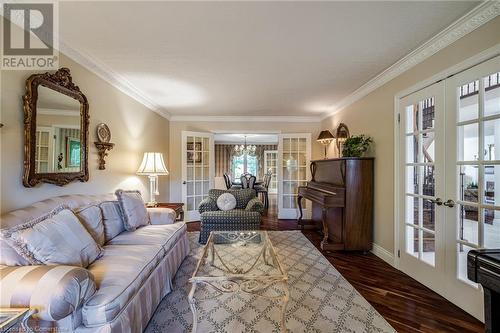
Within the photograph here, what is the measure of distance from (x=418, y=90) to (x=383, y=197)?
1391 mm

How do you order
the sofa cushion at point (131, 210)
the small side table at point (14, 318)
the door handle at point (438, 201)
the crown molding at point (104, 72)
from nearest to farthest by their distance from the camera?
the small side table at point (14, 318) < the door handle at point (438, 201) < the crown molding at point (104, 72) < the sofa cushion at point (131, 210)

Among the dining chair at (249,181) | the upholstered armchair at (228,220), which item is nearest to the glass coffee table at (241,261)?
the upholstered armchair at (228,220)

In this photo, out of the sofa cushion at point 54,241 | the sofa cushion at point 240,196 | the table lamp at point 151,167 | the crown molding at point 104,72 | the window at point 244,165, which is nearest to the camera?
the sofa cushion at point 54,241

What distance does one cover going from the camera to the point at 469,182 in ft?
6.40

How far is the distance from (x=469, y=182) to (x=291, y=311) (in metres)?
1.91

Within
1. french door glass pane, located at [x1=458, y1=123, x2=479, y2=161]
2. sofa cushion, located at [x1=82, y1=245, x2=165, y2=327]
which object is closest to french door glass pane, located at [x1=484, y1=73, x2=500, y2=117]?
french door glass pane, located at [x1=458, y1=123, x2=479, y2=161]

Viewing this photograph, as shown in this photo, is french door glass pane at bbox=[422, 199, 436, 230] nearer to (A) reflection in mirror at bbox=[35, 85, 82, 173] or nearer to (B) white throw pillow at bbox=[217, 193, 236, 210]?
(B) white throw pillow at bbox=[217, 193, 236, 210]

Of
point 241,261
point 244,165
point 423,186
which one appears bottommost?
point 241,261

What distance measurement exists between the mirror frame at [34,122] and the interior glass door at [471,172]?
12.0 ft

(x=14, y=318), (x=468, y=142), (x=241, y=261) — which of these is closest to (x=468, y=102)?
(x=468, y=142)

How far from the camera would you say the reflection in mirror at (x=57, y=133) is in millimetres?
1944

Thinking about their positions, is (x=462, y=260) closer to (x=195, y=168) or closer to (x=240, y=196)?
(x=240, y=196)

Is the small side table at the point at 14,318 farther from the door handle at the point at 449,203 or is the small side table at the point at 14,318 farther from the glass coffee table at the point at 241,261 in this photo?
the door handle at the point at 449,203

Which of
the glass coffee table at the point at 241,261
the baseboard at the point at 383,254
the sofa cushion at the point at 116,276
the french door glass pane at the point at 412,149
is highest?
the french door glass pane at the point at 412,149
